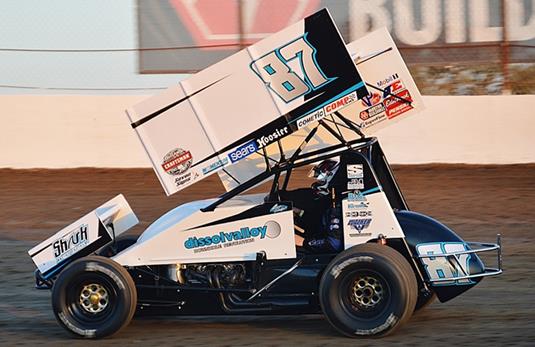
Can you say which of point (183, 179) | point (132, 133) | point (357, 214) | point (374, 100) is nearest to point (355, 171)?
point (357, 214)

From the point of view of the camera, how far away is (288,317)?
8.48 metres

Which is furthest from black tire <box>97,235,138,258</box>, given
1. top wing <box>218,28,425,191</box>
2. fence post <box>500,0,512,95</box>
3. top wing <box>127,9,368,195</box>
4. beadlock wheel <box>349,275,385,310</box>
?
fence post <box>500,0,512,95</box>

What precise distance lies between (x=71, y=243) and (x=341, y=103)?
2.34m

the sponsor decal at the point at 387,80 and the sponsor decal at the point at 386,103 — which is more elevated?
the sponsor decal at the point at 387,80

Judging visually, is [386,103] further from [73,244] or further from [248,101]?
[73,244]

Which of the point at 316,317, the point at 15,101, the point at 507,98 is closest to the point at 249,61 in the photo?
the point at 316,317

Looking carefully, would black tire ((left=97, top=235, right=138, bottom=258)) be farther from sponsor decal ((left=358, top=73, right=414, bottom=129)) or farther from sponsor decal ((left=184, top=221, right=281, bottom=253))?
sponsor decal ((left=358, top=73, right=414, bottom=129))

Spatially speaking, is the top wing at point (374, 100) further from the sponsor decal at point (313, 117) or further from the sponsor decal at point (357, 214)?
the sponsor decal at point (357, 214)

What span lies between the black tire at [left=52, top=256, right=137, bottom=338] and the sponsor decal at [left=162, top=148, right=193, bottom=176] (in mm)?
802

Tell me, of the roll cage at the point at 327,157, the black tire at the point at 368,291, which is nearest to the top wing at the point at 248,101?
the roll cage at the point at 327,157

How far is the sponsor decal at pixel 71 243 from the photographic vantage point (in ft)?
26.4

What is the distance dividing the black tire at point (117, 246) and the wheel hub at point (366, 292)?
200cm

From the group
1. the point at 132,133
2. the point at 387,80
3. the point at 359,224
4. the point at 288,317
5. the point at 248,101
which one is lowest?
the point at 288,317

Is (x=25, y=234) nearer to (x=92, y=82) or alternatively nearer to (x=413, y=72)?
(x=92, y=82)
